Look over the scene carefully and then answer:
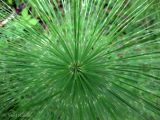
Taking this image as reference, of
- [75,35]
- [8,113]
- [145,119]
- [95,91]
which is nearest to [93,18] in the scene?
[75,35]

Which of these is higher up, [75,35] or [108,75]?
[75,35]

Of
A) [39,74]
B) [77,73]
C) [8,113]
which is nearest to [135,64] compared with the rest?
[77,73]

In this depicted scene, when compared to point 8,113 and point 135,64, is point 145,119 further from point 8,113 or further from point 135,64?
point 8,113

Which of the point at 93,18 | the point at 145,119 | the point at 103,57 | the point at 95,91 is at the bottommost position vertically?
the point at 145,119

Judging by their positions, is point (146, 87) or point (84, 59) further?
point (146, 87)

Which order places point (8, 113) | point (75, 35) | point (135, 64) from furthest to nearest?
point (8, 113)
point (135, 64)
point (75, 35)

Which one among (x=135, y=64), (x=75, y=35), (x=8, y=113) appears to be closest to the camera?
(x=75, y=35)

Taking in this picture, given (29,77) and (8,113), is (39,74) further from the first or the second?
(8,113)
